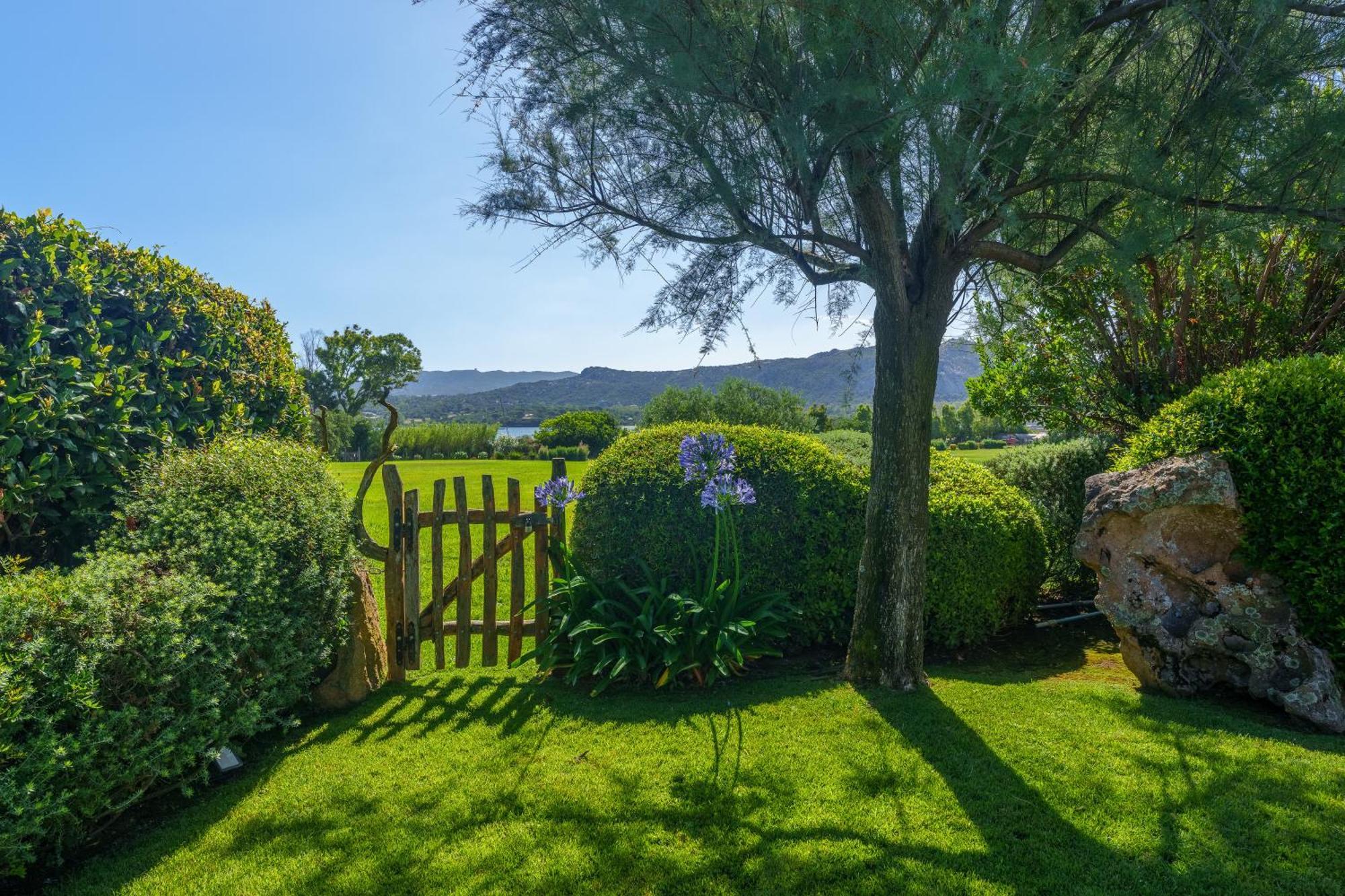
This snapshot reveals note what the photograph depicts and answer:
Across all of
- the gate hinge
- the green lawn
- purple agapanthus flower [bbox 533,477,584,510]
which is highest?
purple agapanthus flower [bbox 533,477,584,510]

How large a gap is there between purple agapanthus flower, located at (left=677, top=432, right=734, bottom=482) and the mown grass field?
1384mm

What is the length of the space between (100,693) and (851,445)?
8388mm

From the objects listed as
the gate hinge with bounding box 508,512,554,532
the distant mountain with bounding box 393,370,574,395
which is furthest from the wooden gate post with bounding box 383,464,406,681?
the distant mountain with bounding box 393,370,574,395

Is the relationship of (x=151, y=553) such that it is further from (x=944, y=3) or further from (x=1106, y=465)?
(x=1106, y=465)

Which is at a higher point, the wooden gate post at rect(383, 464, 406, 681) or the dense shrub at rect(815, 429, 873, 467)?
the dense shrub at rect(815, 429, 873, 467)

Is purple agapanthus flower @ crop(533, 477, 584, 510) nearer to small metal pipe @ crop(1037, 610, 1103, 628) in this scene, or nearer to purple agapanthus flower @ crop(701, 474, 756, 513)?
purple agapanthus flower @ crop(701, 474, 756, 513)

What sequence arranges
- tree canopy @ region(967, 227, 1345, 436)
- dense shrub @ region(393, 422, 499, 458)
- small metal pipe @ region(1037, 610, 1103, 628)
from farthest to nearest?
dense shrub @ region(393, 422, 499, 458), tree canopy @ region(967, 227, 1345, 436), small metal pipe @ region(1037, 610, 1103, 628)

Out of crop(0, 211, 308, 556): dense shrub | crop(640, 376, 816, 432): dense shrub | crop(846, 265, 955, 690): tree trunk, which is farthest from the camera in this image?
crop(640, 376, 816, 432): dense shrub

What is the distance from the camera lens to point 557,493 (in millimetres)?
5133

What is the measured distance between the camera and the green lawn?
2.61m

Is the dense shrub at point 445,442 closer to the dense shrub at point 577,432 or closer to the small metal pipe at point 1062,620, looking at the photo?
the dense shrub at point 577,432

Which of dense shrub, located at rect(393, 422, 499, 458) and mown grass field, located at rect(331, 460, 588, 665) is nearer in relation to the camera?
mown grass field, located at rect(331, 460, 588, 665)

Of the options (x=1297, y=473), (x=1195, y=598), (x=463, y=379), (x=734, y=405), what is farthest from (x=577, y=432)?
(x=463, y=379)

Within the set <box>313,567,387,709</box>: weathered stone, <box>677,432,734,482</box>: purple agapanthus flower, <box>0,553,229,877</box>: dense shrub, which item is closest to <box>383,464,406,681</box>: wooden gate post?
<box>313,567,387,709</box>: weathered stone
